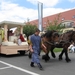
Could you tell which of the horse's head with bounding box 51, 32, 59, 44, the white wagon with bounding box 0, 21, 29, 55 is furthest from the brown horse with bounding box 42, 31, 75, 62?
the white wagon with bounding box 0, 21, 29, 55

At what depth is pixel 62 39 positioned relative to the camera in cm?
851

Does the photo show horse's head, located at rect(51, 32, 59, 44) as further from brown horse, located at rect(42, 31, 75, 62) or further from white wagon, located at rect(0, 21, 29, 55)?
white wagon, located at rect(0, 21, 29, 55)

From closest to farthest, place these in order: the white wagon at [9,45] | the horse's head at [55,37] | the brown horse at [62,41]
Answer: the brown horse at [62,41]
the horse's head at [55,37]
the white wagon at [9,45]

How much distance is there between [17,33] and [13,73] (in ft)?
20.2

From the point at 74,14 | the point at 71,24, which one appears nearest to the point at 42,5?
the point at 71,24

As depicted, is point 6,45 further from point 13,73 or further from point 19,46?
point 13,73

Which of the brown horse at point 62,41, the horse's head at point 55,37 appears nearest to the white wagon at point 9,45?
the brown horse at point 62,41

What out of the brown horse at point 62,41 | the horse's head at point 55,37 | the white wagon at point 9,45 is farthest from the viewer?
the white wagon at point 9,45

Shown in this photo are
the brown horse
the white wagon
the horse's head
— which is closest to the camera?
the brown horse

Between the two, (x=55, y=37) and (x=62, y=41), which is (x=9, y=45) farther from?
(x=62, y=41)

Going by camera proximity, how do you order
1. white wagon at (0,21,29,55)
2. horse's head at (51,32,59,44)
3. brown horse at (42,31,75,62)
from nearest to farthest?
1. brown horse at (42,31,75,62)
2. horse's head at (51,32,59,44)
3. white wagon at (0,21,29,55)

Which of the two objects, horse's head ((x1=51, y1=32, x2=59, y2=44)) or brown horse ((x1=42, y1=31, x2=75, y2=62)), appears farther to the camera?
horse's head ((x1=51, y1=32, x2=59, y2=44))

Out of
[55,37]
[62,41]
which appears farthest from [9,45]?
[62,41]

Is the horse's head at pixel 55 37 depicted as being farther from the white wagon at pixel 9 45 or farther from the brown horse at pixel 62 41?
the white wagon at pixel 9 45
